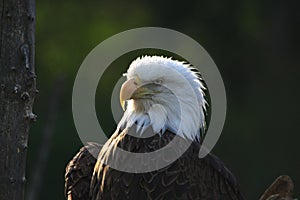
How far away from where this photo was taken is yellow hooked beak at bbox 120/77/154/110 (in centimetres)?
536

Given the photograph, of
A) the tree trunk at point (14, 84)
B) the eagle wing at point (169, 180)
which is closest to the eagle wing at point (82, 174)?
the eagle wing at point (169, 180)

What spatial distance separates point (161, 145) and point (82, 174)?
2.65ft

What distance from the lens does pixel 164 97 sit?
5.54m

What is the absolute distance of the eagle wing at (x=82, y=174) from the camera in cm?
588

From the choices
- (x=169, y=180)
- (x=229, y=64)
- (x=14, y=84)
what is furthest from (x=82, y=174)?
(x=229, y=64)

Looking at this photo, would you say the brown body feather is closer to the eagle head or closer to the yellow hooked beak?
the eagle head

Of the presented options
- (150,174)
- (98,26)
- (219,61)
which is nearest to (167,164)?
(150,174)

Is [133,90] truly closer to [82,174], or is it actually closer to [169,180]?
[169,180]

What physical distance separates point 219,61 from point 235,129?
14.3ft

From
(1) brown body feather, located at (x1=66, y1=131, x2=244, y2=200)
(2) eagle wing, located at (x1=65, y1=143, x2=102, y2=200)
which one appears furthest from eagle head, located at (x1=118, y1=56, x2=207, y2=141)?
(2) eagle wing, located at (x1=65, y1=143, x2=102, y2=200)

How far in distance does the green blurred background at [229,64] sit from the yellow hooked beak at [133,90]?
606 cm

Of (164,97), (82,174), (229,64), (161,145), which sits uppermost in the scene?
(229,64)

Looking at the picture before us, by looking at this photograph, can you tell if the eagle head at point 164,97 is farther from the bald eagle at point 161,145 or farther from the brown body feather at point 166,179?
the brown body feather at point 166,179

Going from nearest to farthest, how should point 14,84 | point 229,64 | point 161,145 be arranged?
point 14,84 < point 161,145 < point 229,64
